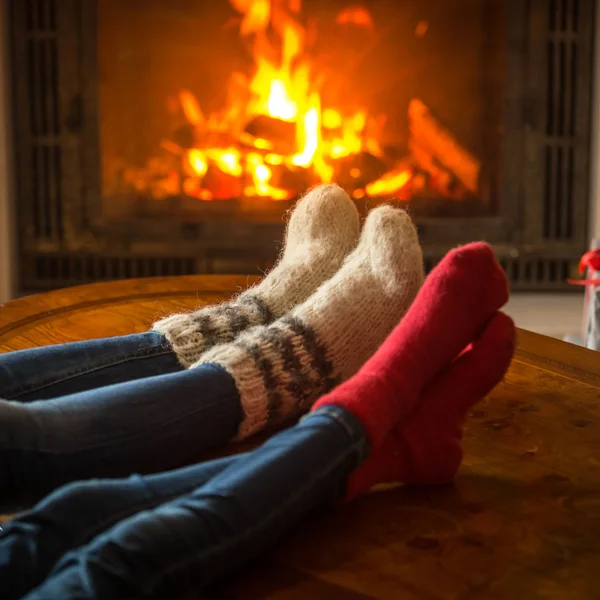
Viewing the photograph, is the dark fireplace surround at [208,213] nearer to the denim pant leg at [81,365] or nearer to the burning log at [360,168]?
the burning log at [360,168]

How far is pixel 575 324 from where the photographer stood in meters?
2.11

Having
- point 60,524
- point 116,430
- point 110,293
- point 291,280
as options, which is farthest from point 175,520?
point 110,293

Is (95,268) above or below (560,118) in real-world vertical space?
below

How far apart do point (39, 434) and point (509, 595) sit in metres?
0.38

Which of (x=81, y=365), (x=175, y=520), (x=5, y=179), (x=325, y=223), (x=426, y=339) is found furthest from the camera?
(x=5, y=179)

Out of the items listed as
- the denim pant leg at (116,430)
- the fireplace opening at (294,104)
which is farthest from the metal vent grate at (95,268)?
the denim pant leg at (116,430)

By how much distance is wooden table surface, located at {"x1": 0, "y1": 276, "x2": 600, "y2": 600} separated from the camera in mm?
571

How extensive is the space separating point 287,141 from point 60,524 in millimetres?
1792

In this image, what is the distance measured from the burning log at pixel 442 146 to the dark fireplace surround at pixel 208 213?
0.26 feet

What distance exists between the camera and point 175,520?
543 millimetres

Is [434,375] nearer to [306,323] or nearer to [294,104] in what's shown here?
[306,323]

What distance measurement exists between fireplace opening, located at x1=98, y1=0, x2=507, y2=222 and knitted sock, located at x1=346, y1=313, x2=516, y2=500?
1529 millimetres

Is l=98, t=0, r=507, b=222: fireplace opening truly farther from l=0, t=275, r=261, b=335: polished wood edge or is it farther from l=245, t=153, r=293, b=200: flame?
l=0, t=275, r=261, b=335: polished wood edge

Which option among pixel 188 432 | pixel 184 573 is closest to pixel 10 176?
pixel 188 432
